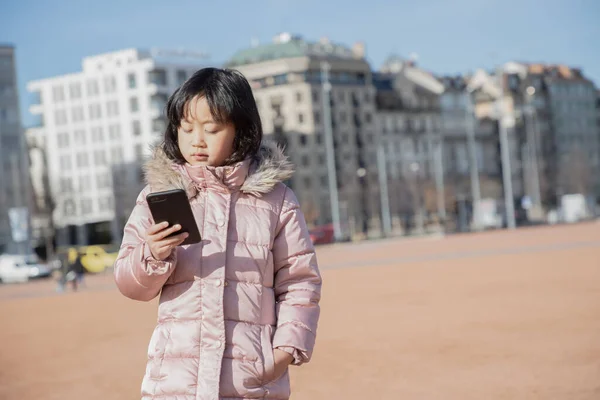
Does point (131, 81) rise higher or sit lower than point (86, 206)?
higher

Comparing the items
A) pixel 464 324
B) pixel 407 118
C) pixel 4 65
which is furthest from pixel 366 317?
pixel 407 118

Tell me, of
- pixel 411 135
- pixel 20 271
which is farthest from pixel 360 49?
pixel 20 271

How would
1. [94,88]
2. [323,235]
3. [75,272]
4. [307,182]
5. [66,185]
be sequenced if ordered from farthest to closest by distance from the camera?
[94,88] < [307,182] < [66,185] < [323,235] < [75,272]

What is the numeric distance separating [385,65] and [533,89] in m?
16.7

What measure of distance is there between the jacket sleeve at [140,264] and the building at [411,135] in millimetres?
100229

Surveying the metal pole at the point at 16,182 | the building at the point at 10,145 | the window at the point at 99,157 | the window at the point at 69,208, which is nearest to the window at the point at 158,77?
the window at the point at 99,157

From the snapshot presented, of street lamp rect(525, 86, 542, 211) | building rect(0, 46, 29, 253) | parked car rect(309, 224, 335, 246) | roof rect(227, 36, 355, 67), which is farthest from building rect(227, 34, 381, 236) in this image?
parked car rect(309, 224, 335, 246)

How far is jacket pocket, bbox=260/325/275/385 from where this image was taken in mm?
3502

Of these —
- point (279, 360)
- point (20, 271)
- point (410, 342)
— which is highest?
point (279, 360)

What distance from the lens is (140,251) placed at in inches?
135

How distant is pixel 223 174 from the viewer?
3547 mm

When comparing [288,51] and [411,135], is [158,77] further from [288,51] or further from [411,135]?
[411,135]

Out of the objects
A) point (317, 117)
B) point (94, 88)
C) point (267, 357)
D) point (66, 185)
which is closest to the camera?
point (267, 357)

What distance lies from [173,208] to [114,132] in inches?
4194
